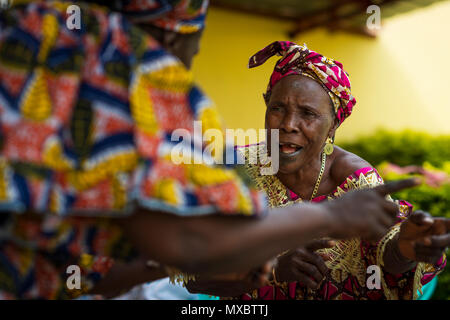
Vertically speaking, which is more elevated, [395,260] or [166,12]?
[166,12]

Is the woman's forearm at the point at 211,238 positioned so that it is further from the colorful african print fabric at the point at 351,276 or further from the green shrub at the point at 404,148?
the green shrub at the point at 404,148

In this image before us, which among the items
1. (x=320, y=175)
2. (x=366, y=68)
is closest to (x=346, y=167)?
(x=320, y=175)

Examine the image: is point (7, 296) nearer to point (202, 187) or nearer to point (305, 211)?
point (202, 187)

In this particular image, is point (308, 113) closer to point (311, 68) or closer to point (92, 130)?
point (311, 68)

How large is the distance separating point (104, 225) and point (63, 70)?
426mm

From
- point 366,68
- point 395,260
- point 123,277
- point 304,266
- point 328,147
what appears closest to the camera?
point 123,277

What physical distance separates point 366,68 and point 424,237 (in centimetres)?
913

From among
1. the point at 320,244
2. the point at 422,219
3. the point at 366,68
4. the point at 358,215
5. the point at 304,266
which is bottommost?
the point at 304,266

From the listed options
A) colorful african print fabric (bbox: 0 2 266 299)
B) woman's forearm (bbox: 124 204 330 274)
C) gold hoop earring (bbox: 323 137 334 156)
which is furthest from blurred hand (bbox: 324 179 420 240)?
gold hoop earring (bbox: 323 137 334 156)

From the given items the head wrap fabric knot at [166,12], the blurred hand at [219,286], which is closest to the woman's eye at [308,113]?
the blurred hand at [219,286]

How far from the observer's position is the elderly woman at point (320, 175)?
2.42m

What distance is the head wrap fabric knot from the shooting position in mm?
1289

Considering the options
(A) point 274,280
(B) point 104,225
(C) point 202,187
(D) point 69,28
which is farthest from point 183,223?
(A) point 274,280

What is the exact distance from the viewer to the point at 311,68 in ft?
8.49
